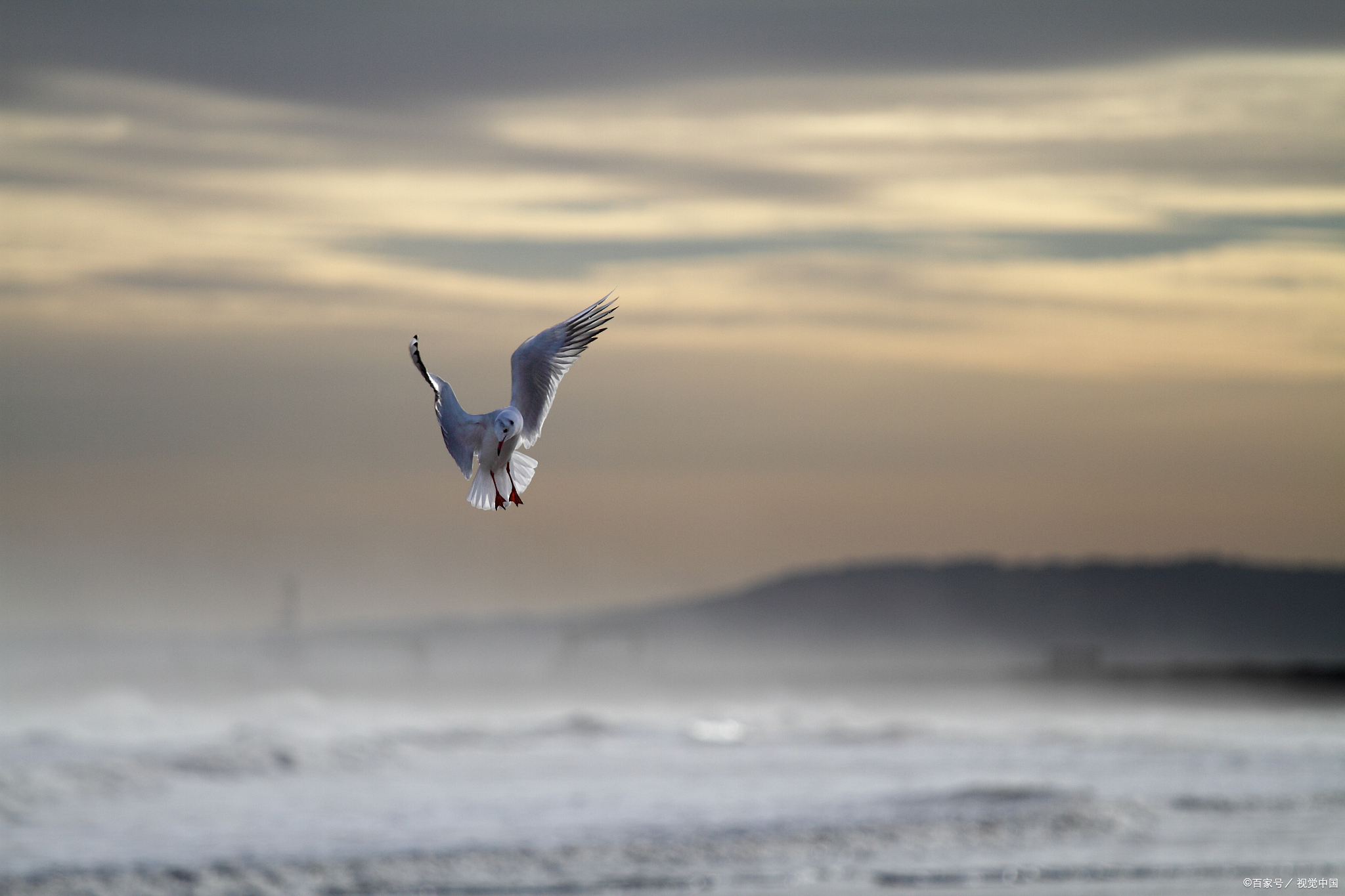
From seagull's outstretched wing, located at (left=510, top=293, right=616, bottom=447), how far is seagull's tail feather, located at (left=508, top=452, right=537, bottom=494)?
200mm

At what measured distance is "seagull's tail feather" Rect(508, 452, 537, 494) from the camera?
597cm

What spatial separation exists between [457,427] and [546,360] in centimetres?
75

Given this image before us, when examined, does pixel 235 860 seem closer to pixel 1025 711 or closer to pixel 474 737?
pixel 474 737

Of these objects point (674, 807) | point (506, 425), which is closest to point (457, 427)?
point (506, 425)

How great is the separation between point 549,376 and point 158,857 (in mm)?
15314

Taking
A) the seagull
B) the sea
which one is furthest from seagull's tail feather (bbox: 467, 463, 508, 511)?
the sea

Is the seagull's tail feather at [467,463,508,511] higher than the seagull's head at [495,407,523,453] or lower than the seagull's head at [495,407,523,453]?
lower

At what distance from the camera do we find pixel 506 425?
18.2ft

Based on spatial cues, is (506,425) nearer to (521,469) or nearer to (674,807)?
(521,469)

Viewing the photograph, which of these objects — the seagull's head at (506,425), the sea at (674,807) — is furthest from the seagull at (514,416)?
the sea at (674,807)

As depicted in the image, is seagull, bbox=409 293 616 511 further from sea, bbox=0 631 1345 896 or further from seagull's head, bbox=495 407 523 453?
sea, bbox=0 631 1345 896

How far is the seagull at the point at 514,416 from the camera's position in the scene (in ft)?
18.3

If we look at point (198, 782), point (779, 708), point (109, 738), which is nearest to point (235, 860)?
point (198, 782)

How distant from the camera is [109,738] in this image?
36.6m
